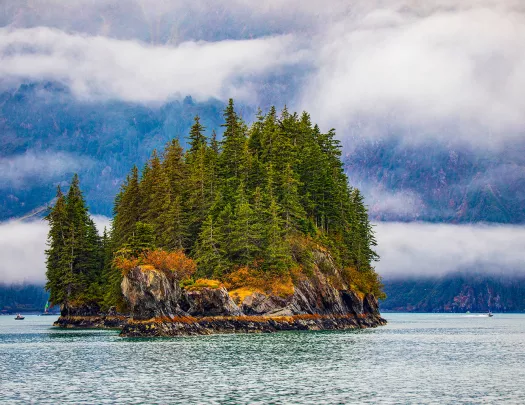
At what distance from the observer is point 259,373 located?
56625 mm

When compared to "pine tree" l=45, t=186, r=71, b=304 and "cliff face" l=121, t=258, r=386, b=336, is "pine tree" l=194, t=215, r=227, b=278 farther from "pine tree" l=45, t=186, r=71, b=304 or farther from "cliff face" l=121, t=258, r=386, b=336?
"pine tree" l=45, t=186, r=71, b=304

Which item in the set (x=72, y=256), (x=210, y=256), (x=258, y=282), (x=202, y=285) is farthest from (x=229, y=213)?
(x=72, y=256)

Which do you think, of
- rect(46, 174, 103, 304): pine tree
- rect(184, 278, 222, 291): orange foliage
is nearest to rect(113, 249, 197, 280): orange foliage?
rect(184, 278, 222, 291): orange foliage

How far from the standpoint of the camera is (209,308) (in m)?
111

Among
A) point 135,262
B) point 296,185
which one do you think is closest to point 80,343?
point 135,262

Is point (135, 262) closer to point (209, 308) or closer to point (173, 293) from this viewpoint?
point (173, 293)

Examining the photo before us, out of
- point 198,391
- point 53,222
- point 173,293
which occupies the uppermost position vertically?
point 53,222

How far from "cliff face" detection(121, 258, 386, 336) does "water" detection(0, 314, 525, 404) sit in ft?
50.5

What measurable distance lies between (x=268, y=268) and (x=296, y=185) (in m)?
24.0

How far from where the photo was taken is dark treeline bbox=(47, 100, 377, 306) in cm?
12650

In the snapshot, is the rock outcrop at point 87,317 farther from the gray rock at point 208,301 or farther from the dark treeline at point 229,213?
the gray rock at point 208,301

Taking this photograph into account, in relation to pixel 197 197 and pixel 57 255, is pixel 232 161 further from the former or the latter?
pixel 57 255

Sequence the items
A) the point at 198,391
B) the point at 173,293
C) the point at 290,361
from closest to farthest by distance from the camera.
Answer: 1. the point at 198,391
2. the point at 290,361
3. the point at 173,293

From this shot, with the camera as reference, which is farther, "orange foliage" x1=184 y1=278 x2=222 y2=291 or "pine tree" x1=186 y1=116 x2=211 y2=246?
"pine tree" x1=186 y1=116 x2=211 y2=246
